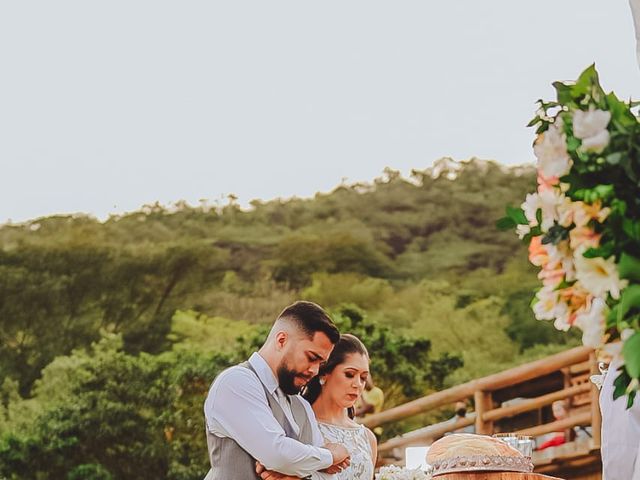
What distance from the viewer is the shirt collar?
3.22m

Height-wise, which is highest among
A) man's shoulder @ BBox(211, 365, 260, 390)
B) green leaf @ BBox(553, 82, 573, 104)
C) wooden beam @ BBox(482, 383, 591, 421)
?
wooden beam @ BBox(482, 383, 591, 421)

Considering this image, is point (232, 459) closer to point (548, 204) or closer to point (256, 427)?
point (256, 427)

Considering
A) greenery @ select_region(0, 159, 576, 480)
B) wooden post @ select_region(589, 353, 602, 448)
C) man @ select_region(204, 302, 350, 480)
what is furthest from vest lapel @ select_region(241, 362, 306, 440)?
greenery @ select_region(0, 159, 576, 480)

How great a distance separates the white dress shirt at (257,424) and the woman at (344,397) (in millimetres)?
627

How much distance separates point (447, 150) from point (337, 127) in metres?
1.40

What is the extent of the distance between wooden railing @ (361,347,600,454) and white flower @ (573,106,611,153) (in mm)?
8181

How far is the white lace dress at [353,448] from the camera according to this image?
12.6 ft

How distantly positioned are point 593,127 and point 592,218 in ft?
0.36

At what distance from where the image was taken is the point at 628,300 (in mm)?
1307

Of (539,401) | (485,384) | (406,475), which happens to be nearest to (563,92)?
(406,475)

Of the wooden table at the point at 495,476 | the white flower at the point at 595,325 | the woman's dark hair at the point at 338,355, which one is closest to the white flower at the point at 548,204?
the white flower at the point at 595,325

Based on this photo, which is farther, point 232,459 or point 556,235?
point 232,459

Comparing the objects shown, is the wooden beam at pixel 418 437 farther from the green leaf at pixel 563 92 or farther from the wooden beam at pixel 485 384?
the green leaf at pixel 563 92

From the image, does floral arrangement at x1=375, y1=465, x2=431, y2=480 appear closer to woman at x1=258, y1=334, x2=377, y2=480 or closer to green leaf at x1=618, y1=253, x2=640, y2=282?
woman at x1=258, y1=334, x2=377, y2=480
